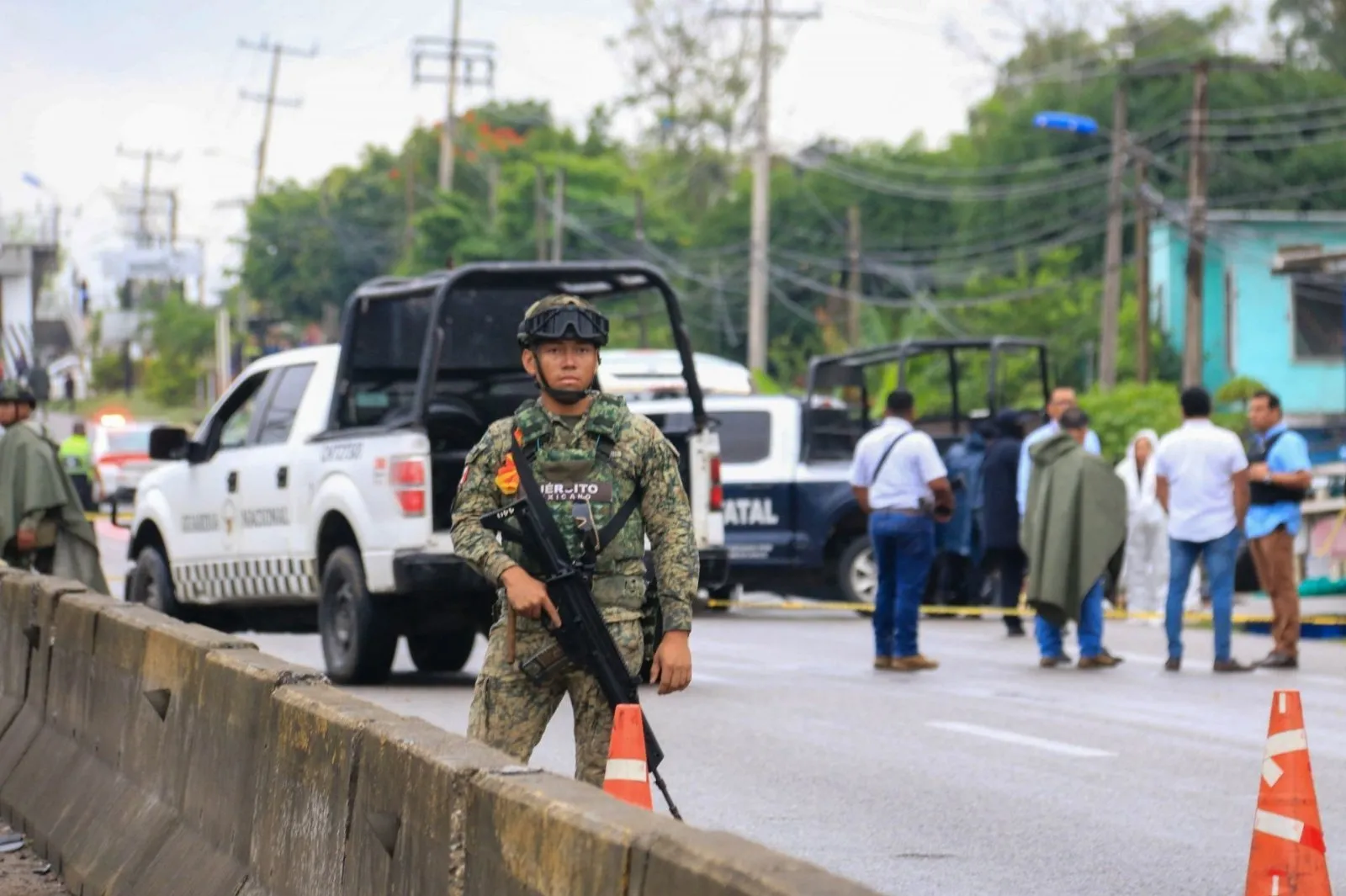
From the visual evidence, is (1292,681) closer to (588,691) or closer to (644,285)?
(644,285)

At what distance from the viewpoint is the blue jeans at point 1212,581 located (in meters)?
15.2

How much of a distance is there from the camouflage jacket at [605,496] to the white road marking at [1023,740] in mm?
5275

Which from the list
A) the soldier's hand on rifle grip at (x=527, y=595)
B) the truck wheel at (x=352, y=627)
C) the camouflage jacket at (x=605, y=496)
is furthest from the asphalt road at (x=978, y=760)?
the soldier's hand on rifle grip at (x=527, y=595)

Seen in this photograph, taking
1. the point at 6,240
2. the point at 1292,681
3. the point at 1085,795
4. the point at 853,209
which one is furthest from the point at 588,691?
the point at 6,240

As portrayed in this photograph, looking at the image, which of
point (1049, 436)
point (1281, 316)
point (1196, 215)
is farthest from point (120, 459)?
point (1049, 436)

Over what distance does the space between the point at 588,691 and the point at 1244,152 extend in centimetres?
5233

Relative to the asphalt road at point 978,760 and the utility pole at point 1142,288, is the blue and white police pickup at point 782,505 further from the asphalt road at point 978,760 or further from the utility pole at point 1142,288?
the utility pole at point 1142,288

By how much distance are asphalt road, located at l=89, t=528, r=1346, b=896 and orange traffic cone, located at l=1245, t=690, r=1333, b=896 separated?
110cm

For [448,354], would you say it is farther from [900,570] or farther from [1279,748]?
[1279,748]

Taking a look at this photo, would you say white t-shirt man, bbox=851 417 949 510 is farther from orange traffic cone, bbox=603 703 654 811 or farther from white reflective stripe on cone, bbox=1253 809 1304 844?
orange traffic cone, bbox=603 703 654 811

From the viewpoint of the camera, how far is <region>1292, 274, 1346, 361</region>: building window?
4812 centimetres

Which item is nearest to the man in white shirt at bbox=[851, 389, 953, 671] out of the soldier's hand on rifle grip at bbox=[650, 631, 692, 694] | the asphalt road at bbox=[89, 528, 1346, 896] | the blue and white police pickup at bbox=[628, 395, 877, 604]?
the asphalt road at bbox=[89, 528, 1346, 896]

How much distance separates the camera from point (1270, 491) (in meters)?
15.6

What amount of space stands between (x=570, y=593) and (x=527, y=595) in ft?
0.37
